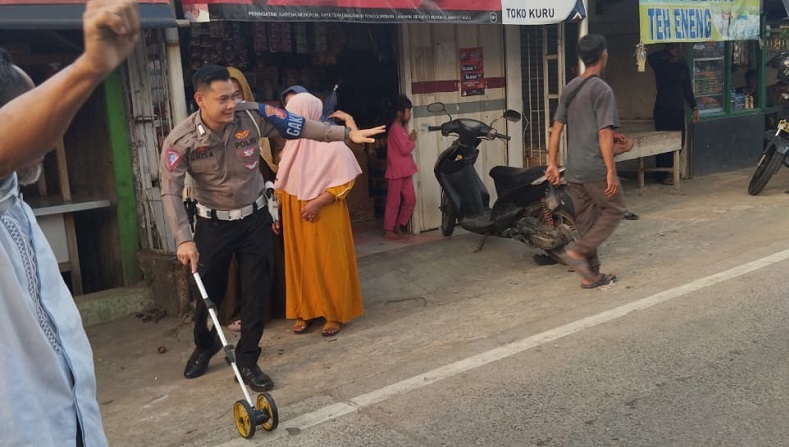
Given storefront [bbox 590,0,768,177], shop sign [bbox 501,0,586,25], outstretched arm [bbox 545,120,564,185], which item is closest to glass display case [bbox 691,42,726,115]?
storefront [bbox 590,0,768,177]

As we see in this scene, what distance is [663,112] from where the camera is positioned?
456 inches

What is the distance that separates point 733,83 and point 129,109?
1095 cm

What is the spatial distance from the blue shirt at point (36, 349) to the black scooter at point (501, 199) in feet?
18.0

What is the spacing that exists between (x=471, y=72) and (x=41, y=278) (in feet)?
24.9

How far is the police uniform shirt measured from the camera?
467cm

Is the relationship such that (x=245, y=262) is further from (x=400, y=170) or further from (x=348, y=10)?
(x=400, y=170)

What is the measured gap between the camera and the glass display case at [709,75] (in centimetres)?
1246

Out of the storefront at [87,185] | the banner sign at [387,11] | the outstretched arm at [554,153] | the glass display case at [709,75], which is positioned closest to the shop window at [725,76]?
the glass display case at [709,75]

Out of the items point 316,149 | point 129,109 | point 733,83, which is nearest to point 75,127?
point 129,109

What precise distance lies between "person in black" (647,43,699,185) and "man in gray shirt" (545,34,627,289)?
17.9 ft

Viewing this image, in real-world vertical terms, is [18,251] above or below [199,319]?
above

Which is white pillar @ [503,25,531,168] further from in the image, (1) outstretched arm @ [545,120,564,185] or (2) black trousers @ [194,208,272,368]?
(2) black trousers @ [194,208,272,368]

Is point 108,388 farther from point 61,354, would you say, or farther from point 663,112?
point 663,112

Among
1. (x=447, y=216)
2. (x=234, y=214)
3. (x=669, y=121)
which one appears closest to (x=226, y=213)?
(x=234, y=214)
